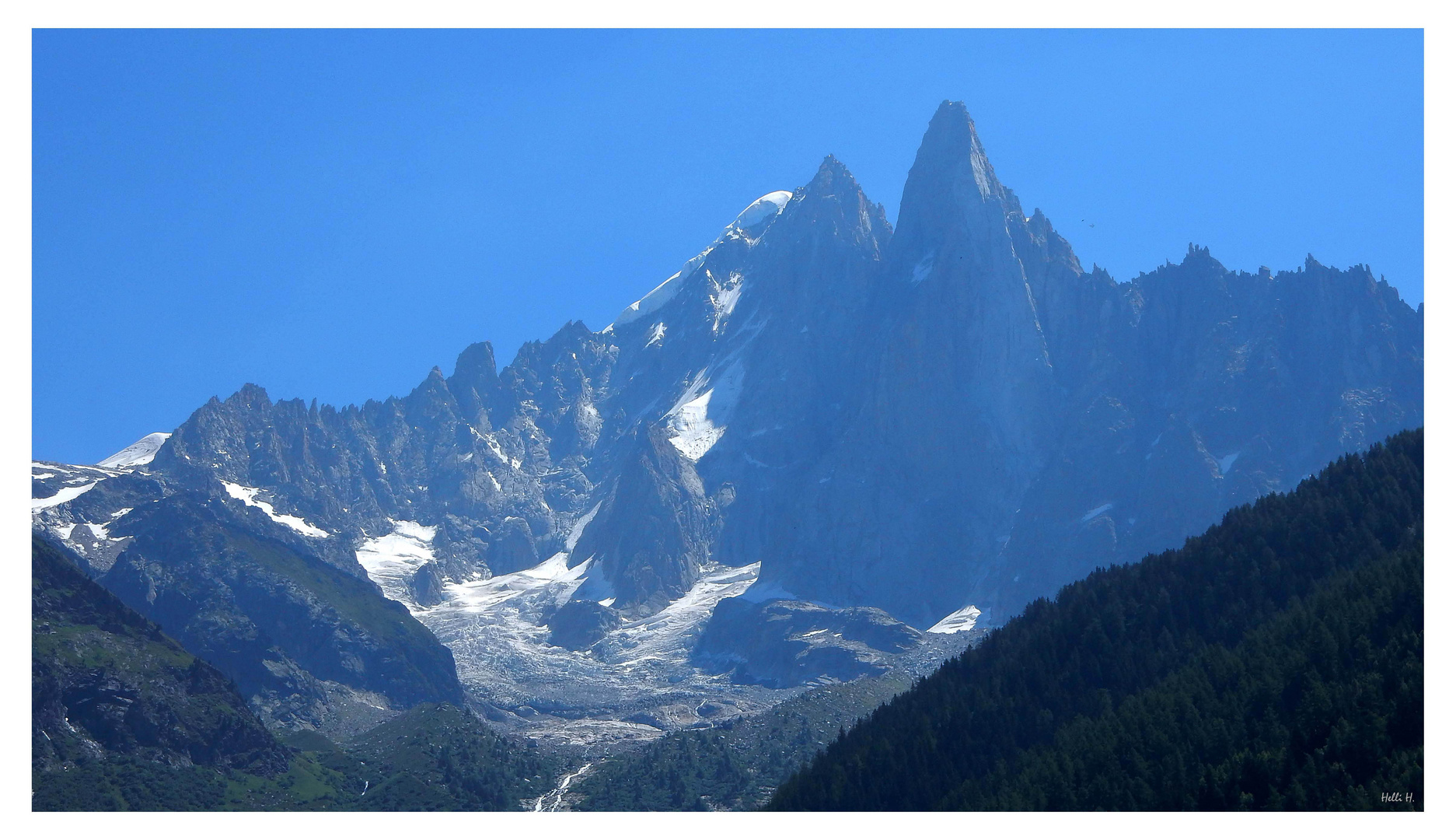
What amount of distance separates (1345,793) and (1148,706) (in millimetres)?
47038

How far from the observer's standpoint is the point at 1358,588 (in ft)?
629

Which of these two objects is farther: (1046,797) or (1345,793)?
(1046,797)

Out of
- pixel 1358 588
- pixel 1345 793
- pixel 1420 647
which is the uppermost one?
pixel 1358 588

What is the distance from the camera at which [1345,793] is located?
151 m

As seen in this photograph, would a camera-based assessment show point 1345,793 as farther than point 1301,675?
No
